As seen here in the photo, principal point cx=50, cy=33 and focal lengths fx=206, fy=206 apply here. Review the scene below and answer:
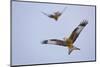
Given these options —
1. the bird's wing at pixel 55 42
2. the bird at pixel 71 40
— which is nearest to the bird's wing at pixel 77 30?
the bird at pixel 71 40

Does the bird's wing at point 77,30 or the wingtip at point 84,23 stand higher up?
the wingtip at point 84,23

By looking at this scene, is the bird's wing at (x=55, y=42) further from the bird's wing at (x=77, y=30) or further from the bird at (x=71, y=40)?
the bird's wing at (x=77, y=30)

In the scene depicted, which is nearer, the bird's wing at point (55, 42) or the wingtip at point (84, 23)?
the bird's wing at point (55, 42)

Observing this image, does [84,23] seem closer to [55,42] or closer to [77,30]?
[77,30]

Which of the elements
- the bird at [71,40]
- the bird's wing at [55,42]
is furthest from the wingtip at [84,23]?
the bird's wing at [55,42]

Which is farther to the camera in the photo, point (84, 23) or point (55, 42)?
point (84, 23)

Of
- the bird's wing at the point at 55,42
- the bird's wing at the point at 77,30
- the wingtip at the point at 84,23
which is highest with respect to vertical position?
the wingtip at the point at 84,23

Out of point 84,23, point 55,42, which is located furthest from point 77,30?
point 55,42

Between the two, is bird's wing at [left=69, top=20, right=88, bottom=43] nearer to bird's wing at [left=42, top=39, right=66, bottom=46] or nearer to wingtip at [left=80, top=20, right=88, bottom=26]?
wingtip at [left=80, top=20, right=88, bottom=26]

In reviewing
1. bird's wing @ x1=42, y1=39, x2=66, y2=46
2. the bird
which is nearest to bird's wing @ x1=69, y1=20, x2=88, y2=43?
the bird

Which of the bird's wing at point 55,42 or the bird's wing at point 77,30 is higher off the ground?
the bird's wing at point 77,30

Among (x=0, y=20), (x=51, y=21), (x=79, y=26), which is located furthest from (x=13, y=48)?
(x=79, y=26)

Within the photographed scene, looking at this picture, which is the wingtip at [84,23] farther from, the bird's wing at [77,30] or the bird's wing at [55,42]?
the bird's wing at [55,42]

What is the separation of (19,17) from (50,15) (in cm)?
34
